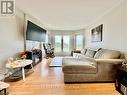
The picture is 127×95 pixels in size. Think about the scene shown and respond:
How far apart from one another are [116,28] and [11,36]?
338 cm

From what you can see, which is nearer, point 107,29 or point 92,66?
point 92,66

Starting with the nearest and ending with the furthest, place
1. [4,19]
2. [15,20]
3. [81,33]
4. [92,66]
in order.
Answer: [92,66] < [4,19] < [15,20] < [81,33]

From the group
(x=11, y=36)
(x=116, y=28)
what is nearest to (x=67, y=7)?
(x=116, y=28)

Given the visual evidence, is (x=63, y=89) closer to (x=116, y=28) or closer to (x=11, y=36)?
(x=11, y=36)

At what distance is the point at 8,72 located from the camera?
387 cm

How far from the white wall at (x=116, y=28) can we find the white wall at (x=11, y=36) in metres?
3.33

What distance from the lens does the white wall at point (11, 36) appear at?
139 inches

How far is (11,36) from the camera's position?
4039mm

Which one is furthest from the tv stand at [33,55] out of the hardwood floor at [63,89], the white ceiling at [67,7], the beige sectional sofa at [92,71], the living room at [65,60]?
the beige sectional sofa at [92,71]

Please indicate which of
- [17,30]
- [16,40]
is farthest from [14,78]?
[17,30]

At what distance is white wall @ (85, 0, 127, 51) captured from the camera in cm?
356

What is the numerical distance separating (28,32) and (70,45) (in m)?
6.29

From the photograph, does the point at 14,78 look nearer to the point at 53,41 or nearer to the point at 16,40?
the point at 16,40

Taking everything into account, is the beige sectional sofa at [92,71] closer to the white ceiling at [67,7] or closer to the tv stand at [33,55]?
the white ceiling at [67,7]
